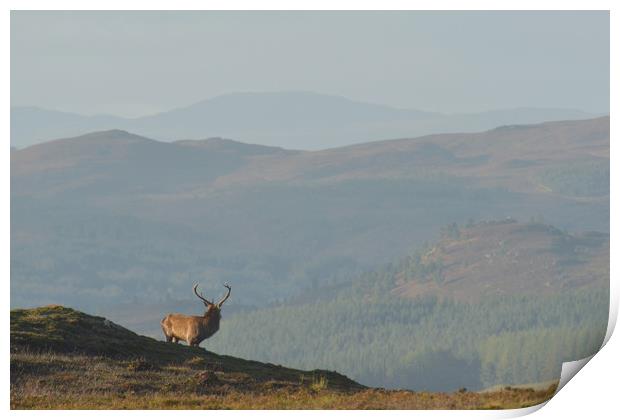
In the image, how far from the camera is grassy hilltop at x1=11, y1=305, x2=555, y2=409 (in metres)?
39.1

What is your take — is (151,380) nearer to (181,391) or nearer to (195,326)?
(181,391)

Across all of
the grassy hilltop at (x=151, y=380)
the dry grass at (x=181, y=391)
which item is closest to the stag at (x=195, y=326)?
the grassy hilltop at (x=151, y=380)

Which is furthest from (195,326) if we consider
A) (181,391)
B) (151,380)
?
(181,391)

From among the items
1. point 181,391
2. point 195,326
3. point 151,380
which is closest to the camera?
point 181,391

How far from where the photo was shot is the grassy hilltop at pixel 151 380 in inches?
1538

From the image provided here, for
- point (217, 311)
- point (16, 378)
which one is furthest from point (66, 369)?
point (217, 311)

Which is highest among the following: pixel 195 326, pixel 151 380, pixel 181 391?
pixel 195 326

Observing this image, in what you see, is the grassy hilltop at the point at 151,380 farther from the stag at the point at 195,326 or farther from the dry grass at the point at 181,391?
the stag at the point at 195,326

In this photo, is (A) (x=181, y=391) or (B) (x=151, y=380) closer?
(A) (x=181, y=391)

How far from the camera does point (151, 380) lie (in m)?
42.6

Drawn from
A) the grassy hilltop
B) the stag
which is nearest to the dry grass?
the grassy hilltop

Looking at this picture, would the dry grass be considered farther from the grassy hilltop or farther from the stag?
the stag
